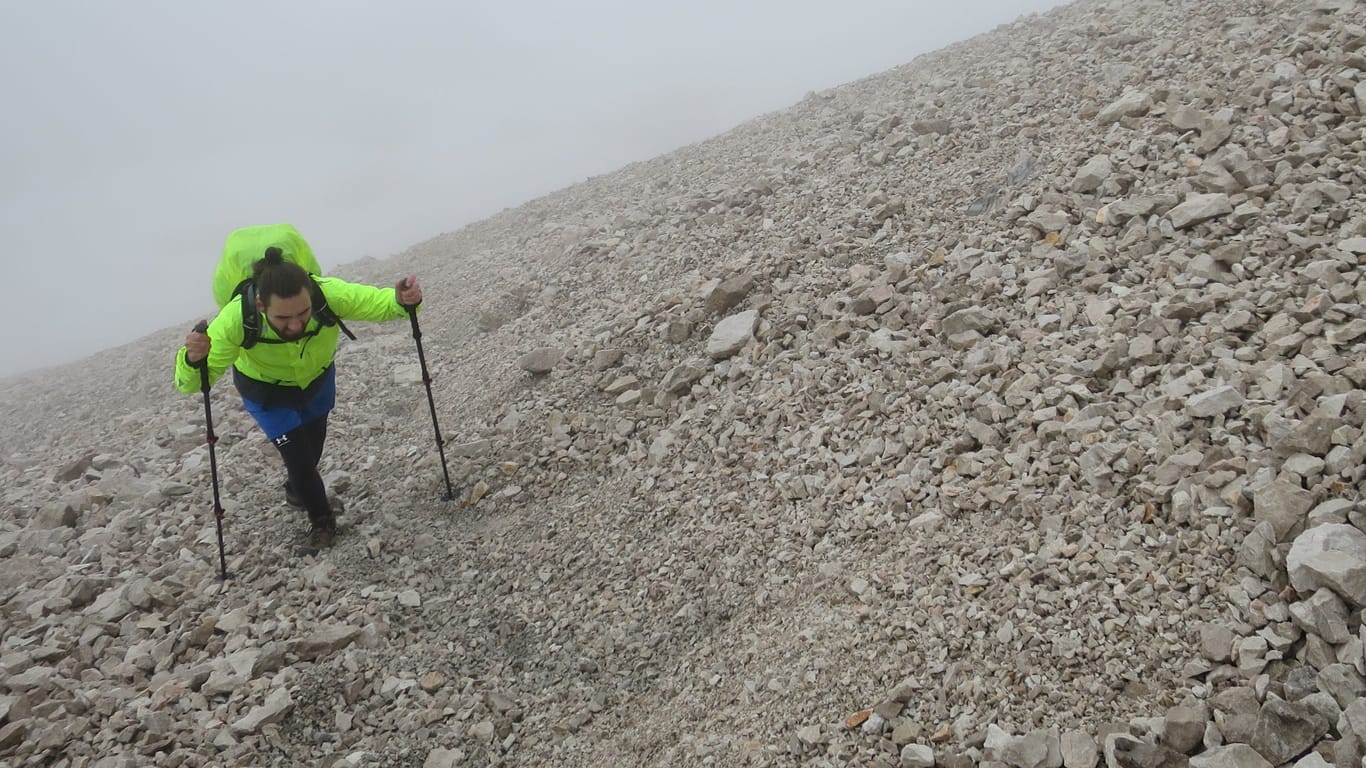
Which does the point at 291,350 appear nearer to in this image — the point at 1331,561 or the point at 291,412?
the point at 291,412

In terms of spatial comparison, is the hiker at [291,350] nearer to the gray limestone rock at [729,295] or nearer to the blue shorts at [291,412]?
the blue shorts at [291,412]

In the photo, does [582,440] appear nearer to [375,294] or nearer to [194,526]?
[375,294]

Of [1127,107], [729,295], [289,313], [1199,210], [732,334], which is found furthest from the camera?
[729,295]

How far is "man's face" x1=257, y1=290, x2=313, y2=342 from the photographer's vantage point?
194 inches

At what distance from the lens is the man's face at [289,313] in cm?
493

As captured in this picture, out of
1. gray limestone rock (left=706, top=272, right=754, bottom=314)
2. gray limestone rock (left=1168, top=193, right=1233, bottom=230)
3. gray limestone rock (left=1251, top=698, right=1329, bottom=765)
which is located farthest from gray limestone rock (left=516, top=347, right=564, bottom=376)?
gray limestone rock (left=1251, top=698, right=1329, bottom=765)

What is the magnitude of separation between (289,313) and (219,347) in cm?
55

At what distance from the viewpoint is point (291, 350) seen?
17.4 feet

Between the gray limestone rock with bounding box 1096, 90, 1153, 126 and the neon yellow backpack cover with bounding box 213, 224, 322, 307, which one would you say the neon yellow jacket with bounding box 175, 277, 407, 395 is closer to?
the neon yellow backpack cover with bounding box 213, 224, 322, 307

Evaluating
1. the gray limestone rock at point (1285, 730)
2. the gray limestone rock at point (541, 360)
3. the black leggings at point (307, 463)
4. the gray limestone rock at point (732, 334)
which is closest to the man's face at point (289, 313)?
the black leggings at point (307, 463)

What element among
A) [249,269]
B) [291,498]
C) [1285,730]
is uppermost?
[249,269]

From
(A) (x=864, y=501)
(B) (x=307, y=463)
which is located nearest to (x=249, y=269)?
(B) (x=307, y=463)

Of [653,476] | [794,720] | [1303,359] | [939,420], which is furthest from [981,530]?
[653,476]

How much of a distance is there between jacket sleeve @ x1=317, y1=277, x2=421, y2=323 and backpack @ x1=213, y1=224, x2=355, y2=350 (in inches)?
2.6
